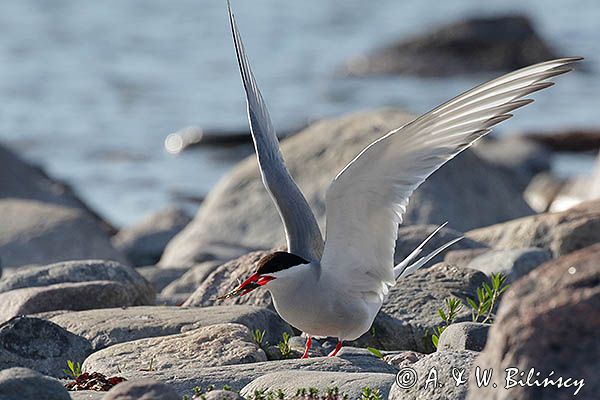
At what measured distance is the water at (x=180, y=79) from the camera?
17094mm

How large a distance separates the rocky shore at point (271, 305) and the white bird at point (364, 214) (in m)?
0.26

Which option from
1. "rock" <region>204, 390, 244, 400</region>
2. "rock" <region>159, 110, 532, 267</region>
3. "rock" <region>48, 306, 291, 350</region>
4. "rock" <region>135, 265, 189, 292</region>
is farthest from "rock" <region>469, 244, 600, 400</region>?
"rock" <region>159, 110, 532, 267</region>

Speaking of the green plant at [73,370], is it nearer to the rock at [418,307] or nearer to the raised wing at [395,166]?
the raised wing at [395,166]

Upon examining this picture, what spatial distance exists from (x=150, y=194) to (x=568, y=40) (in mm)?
12735

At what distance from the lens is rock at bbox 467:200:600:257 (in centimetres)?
822

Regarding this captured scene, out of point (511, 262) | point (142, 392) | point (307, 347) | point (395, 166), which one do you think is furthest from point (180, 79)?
point (142, 392)

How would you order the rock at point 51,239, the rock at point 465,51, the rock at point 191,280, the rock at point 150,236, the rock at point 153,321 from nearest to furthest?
the rock at point 153,321 < the rock at point 191,280 < the rock at point 51,239 < the rock at point 150,236 < the rock at point 465,51

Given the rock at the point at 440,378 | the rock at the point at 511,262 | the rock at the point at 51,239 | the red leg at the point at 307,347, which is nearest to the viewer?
the rock at the point at 440,378

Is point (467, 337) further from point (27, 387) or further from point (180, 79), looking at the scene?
point (180, 79)

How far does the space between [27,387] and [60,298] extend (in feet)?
9.07

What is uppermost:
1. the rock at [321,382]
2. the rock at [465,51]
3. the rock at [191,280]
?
the rock at [321,382]

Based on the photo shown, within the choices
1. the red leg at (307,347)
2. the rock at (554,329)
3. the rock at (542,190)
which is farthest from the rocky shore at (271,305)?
the rock at (542,190)

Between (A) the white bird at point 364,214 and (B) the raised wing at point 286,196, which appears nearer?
(A) the white bird at point 364,214

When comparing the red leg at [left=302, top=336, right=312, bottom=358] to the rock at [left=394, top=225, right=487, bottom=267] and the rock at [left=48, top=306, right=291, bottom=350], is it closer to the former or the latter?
the rock at [left=48, top=306, right=291, bottom=350]
